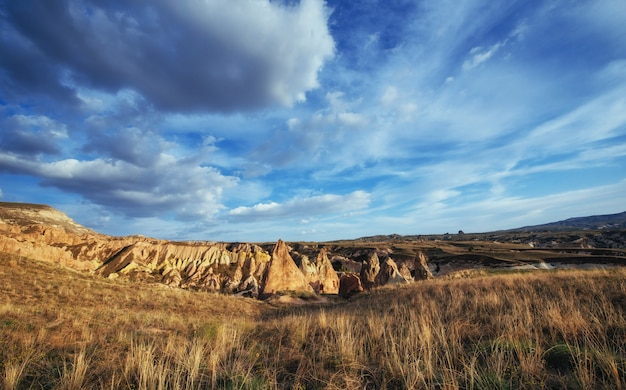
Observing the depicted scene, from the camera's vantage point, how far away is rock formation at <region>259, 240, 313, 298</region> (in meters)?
39.7

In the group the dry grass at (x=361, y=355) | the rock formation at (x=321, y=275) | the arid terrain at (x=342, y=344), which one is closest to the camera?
the dry grass at (x=361, y=355)

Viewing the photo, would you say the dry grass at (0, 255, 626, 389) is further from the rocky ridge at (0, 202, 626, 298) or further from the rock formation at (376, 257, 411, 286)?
the rock formation at (376, 257, 411, 286)

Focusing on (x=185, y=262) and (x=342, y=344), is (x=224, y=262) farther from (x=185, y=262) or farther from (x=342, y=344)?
(x=342, y=344)

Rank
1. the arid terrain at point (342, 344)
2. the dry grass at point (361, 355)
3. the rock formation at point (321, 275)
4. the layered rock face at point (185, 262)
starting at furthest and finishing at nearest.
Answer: the rock formation at point (321, 275) < the layered rock face at point (185, 262) < the arid terrain at point (342, 344) < the dry grass at point (361, 355)

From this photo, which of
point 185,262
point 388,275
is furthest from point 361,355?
point 185,262

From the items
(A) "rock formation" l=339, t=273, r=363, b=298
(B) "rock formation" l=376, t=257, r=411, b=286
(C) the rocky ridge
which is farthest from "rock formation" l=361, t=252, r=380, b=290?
(B) "rock formation" l=376, t=257, r=411, b=286

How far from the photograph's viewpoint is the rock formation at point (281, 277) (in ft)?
130

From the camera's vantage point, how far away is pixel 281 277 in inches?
1607

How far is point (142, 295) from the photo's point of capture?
22.1 metres

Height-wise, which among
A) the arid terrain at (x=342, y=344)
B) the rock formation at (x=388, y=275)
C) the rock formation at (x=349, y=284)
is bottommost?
the rock formation at (x=349, y=284)

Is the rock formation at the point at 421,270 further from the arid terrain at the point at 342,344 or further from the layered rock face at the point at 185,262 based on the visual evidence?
the arid terrain at the point at 342,344

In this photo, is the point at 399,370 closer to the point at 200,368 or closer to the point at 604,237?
the point at 200,368

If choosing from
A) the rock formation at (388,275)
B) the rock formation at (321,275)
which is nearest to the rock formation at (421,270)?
the rock formation at (388,275)

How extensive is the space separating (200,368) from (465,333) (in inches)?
218
